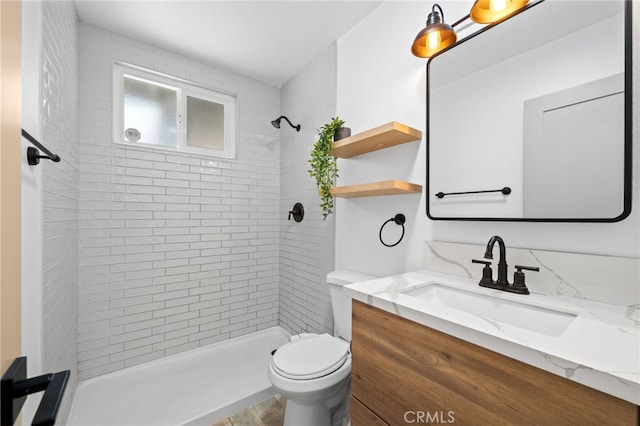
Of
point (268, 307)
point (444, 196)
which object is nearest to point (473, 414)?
point (444, 196)

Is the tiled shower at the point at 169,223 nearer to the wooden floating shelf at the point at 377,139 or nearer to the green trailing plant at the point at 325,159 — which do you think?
the green trailing plant at the point at 325,159

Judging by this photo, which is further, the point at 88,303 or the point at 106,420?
the point at 88,303

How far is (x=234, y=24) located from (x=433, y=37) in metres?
1.41

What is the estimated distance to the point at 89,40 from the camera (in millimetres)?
1923

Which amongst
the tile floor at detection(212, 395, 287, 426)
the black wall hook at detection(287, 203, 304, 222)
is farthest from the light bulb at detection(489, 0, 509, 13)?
the tile floor at detection(212, 395, 287, 426)

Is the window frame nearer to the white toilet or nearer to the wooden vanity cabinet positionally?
the white toilet

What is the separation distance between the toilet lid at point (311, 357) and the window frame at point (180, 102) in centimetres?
183

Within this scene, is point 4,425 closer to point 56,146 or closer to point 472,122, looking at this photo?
point 56,146

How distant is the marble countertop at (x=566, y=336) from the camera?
1.73 ft

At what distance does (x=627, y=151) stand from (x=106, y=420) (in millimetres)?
2815

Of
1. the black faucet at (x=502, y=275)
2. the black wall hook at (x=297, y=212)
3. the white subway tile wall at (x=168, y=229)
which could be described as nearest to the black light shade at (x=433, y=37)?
the black faucet at (x=502, y=275)

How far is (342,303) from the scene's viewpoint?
1663mm

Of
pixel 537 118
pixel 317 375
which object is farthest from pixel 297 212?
pixel 537 118

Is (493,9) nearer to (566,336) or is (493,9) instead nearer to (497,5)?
(497,5)
